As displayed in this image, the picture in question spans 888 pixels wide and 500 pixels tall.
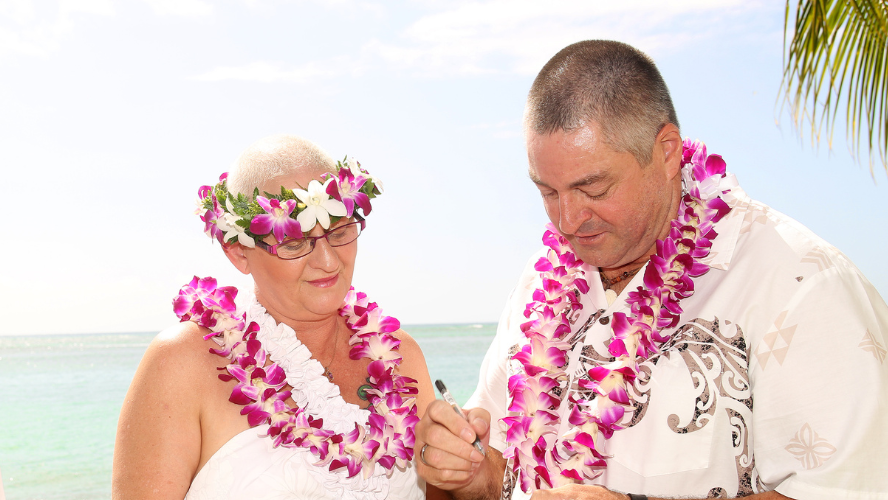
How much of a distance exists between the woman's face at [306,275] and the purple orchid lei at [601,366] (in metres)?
0.75

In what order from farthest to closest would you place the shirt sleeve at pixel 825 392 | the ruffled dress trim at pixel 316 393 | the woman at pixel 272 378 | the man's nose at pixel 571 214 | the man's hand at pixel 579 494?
1. the ruffled dress trim at pixel 316 393
2. the man's nose at pixel 571 214
3. the woman at pixel 272 378
4. the man's hand at pixel 579 494
5. the shirt sleeve at pixel 825 392

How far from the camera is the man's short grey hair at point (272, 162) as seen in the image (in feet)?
8.11

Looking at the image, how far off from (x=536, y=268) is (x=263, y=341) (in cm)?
A: 116

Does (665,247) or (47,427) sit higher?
(665,247)

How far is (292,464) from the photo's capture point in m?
2.49

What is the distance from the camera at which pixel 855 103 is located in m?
4.33

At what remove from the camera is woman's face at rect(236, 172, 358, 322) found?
2518 mm

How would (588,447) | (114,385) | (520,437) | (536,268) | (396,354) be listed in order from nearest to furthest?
1. (588,447)
2. (520,437)
3. (396,354)
4. (536,268)
5. (114,385)

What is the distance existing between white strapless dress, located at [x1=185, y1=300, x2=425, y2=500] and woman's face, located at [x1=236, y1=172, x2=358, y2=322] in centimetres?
15

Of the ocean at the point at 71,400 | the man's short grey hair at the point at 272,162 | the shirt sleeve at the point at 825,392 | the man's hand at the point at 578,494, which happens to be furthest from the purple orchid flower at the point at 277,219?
the ocean at the point at 71,400

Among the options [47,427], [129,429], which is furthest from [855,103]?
[47,427]

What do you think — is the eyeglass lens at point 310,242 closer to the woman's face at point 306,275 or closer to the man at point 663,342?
the woman's face at point 306,275

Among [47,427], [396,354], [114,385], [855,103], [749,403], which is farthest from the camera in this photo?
[114,385]

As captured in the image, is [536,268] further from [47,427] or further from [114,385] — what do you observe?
[114,385]
